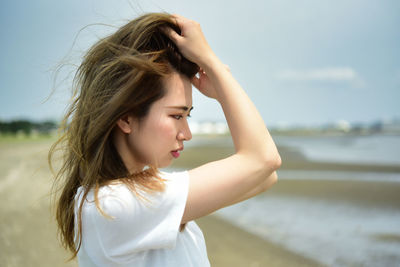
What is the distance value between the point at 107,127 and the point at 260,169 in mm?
565

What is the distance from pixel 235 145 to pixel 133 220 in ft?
1.46

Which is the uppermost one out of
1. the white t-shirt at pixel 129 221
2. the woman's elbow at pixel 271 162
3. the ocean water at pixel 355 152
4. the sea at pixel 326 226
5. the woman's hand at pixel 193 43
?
the woman's hand at pixel 193 43

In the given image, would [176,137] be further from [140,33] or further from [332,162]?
[332,162]

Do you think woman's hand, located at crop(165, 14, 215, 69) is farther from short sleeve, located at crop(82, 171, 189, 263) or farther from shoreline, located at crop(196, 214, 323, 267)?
Result: shoreline, located at crop(196, 214, 323, 267)

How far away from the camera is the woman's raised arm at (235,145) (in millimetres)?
1241

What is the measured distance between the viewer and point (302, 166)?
13805 millimetres

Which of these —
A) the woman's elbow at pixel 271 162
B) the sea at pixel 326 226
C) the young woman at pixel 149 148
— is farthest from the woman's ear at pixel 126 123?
the sea at pixel 326 226

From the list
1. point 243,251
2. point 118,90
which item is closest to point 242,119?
point 118,90

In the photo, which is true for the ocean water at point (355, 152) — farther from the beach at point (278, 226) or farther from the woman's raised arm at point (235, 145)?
the woman's raised arm at point (235, 145)

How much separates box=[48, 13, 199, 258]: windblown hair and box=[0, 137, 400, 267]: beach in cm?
153

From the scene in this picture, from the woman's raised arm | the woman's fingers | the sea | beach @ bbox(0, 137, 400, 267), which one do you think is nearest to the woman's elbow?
the woman's raised arm

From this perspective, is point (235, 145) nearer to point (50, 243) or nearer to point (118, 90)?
point (118, 90)

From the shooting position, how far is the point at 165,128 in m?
1.32

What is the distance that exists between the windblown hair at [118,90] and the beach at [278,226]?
5.03 ft
